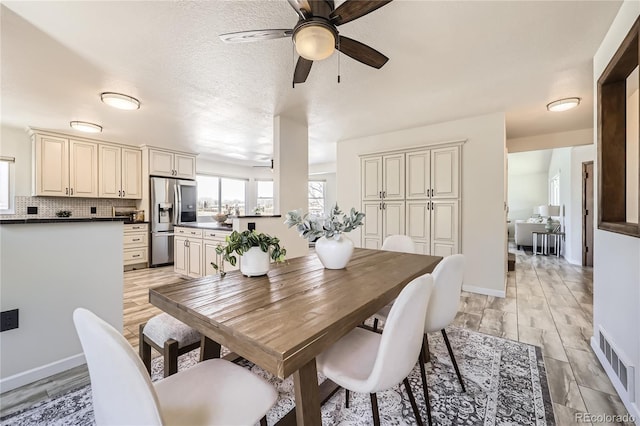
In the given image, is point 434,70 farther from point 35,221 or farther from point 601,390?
point 35,221

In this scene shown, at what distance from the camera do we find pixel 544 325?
254 cm

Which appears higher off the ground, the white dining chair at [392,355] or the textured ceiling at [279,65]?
the textured ceiling at [279,65]

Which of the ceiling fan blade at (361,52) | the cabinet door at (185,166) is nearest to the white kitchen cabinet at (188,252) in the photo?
the cabinet door at (185,166)

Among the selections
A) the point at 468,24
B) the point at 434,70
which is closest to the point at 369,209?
the point at 434,70

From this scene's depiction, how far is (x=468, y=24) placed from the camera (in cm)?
176

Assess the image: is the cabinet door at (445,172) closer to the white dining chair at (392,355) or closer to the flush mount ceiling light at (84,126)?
the white dining chair at (392,355)

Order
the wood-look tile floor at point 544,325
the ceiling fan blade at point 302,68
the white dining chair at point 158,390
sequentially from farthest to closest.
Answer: the ceiling fan blade at point 302,68 → the wood-look tile floor at point 544,325 → the white dining chair at point 158,390

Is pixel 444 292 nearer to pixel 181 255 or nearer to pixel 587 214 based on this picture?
pixel 181 255

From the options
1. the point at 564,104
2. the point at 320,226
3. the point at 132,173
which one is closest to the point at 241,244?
the point at 320,226

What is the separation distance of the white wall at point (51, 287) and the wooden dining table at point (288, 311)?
109 cm

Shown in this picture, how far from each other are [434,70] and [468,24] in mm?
587

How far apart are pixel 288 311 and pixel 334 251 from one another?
0.69m

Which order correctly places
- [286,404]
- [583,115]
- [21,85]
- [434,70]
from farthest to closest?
[583,115] → [21,85] → [434,70] → [286,404]

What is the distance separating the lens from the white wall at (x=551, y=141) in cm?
410
